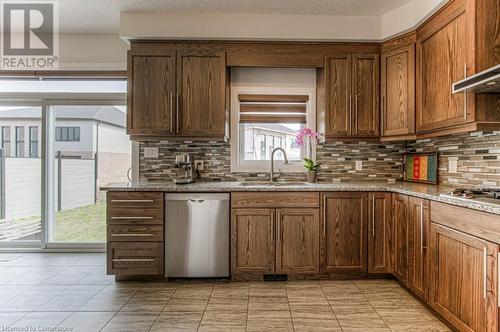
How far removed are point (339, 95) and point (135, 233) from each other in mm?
2392

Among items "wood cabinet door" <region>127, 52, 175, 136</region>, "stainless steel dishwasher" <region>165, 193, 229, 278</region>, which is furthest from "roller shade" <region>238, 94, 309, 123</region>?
"stainless steel dishwasher" <region>165, 193, 229, 278</region>

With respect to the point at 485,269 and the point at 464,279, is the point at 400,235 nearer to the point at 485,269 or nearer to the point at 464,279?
the point at 464,279

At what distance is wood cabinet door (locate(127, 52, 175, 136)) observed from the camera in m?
3.19

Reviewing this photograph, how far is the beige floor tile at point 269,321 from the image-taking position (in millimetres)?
2150

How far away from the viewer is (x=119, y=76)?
3.74 metres

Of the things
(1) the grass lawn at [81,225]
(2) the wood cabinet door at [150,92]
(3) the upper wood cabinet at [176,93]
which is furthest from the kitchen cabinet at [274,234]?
(1) the grass lawn at [81,225]

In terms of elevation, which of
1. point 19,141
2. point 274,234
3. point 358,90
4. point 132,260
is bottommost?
point 132,260

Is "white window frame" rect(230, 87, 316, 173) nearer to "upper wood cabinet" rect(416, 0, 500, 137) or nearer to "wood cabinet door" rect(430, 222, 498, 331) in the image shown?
"upper wood cabinet" rect(416, 0, 500, 137)

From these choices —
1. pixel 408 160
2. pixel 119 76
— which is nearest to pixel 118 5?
pixel 119 76

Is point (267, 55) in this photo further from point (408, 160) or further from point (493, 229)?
point (493, 229)

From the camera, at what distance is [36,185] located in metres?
3.91

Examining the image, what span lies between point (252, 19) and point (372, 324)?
2.87 meters

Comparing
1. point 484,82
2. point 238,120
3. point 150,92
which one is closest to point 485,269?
point 484,82

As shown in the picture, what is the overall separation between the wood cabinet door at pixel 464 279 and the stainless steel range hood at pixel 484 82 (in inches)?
35.4
